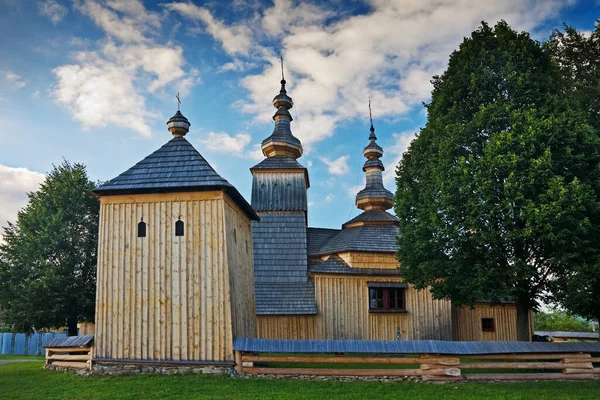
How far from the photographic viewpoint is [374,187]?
27641mm

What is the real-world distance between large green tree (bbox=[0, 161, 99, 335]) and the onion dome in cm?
927

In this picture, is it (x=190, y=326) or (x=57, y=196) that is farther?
(x=57, y=196)

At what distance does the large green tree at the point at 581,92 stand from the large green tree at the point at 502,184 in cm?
48

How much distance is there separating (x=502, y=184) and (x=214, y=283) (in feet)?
28.9

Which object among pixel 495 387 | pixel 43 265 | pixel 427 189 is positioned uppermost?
pixel 427 189

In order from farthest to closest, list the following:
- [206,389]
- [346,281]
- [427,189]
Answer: [346,281] → [427,189] → [206,389]

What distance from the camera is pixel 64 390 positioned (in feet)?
40.7

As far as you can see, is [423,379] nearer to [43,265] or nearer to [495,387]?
[495,387]

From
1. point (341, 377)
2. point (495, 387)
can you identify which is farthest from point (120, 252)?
point (495, 387)

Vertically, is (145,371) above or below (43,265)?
below

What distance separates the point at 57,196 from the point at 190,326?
490 inches

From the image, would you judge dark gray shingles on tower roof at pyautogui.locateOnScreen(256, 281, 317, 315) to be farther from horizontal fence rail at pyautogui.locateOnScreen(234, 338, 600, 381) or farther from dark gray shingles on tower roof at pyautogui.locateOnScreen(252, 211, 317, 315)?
horizontal fence rail at pyautogui.locateOnScreen(234, 338, 600, 381)

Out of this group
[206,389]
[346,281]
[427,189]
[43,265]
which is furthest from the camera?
[346,281]

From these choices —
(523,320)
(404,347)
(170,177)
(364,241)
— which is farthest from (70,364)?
(523,320)
